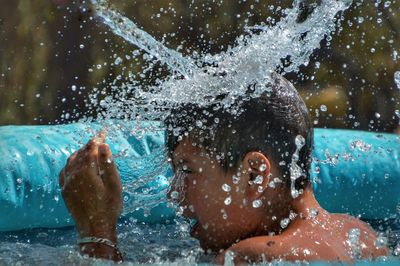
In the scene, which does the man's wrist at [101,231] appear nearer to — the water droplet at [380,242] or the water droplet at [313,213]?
the water droplet at [313,213]

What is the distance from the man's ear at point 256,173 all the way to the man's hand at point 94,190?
346 mm

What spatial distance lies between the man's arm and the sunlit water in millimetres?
68

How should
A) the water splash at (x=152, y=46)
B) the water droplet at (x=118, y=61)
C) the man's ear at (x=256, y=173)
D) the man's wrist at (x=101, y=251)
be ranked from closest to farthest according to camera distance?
the man's ear at (x=256, y=173)
the man's wrist at (x=101, y=251)
the water splash at (x=152, y=46)
the water droplet at (x=118, y=61)

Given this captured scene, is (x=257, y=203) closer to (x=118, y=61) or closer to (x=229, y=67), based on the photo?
(x=229, y=67)

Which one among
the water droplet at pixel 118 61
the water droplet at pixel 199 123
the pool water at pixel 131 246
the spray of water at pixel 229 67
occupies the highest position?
the water droplet at pixel 118 61

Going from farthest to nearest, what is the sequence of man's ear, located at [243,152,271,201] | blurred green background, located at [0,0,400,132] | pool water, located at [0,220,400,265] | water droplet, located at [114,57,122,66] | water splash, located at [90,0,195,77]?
1. blurred green background, located at [0,0,400,132]
2. water droplet, located at [114,57,122,66]
3. water splash, located at [90,0,195,77]
4. pool water, located at [0,220,400,265]
5. man's ear, located at [243,152,271,201]

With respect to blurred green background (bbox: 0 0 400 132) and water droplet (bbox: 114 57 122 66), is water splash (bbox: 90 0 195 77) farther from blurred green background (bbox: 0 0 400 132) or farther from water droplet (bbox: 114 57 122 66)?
blurred green background (bbox: 0 0 400 132)

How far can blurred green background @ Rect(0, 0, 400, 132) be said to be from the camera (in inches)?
218

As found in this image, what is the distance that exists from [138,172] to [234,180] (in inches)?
31.0

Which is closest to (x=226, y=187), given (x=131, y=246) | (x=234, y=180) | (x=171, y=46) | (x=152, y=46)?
(x=234, y=180)

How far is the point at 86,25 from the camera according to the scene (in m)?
5.62

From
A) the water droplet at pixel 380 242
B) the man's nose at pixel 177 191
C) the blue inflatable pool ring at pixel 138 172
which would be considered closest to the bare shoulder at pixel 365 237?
the water droplet at pixel 380 242

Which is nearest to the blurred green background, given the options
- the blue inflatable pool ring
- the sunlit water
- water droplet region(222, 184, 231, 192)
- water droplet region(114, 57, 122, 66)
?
water droplet region(114, 57, 122, 66)

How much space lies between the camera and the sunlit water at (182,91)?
8.26 ft
